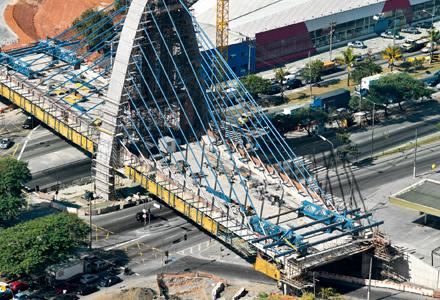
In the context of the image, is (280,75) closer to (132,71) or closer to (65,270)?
(132,71)

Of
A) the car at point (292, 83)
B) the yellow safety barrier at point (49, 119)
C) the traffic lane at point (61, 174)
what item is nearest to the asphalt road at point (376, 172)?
the yellow safety barrier at point (49, 119)

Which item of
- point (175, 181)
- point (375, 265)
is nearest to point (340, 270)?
point (375, 265)

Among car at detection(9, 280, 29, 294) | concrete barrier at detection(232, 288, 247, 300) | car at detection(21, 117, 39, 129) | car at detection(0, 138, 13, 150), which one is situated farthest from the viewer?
car at detection(21, 117, 39, 129)

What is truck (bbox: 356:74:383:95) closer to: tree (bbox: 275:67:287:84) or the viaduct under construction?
tree (bbox: 275:67:287:84)

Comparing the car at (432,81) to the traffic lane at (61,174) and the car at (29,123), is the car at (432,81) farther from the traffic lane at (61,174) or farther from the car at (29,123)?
the car at (29,123)

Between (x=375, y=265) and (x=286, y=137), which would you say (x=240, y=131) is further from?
(x=375, y=265)

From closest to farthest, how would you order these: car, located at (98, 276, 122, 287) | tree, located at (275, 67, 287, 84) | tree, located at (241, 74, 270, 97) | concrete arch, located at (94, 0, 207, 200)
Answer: car, located at (98, 276, 122, 287)
concrete arch, located at (94, 0, 207, 200)
tree, located at (241, 74, 270, 97)
tree, located at (275, 67, 287, 84)

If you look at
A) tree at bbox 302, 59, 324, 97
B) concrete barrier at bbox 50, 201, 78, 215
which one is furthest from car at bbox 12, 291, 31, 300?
tree at bbox 302, 59, 324, 97
